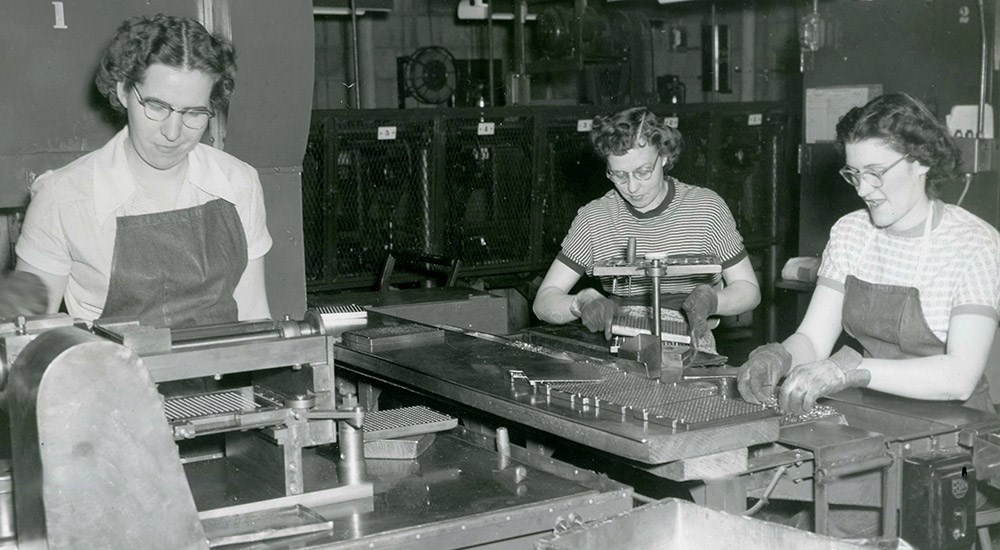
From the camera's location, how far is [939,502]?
1.83 meters

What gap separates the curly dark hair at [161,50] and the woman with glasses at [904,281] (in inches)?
48.7

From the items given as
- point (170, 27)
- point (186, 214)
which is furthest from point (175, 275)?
point (170, 27)

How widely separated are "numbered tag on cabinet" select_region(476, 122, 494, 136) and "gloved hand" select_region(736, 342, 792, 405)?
9.97 ft

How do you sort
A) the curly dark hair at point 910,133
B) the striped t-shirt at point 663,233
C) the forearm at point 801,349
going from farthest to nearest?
1. the striped t-shirt at point 663,233
2. the forearm at point 801,349
3. the curly dark hair at point 910,133

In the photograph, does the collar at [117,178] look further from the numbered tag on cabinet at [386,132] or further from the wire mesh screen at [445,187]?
the numbered tag on cabinet at [386,132]

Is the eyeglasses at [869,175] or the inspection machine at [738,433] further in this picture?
the eyeglasses at [869,175]

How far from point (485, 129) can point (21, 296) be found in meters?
3.59

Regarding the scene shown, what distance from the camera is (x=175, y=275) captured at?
7.32 feet

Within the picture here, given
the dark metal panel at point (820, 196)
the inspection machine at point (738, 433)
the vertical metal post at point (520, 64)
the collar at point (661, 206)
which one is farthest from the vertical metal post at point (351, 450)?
the vertical metal post at point (520, 64)

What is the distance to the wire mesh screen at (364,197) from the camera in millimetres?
4695

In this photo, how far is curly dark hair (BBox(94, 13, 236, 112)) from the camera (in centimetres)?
200

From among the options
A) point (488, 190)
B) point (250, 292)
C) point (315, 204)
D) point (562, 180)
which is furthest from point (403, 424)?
point (562, 180)

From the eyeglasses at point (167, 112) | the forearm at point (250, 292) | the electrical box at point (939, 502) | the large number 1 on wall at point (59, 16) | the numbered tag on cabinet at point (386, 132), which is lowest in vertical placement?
the electrical box at point (939, 502)

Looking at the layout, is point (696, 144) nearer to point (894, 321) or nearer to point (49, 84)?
point (894, 321)
